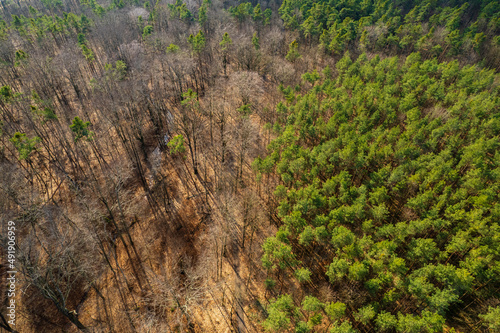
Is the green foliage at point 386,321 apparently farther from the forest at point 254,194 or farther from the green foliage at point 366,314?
the green foliage at point 366,314

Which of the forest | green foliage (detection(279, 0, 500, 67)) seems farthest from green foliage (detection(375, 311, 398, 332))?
green foliage (detection(279, 0, 500, 67))

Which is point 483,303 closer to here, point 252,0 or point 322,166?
point 322,166

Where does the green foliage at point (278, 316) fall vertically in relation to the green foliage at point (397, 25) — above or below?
below

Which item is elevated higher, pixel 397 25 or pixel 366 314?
pixel 397 25

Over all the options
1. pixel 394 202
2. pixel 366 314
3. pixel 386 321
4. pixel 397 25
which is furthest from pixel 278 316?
pixel 397 25

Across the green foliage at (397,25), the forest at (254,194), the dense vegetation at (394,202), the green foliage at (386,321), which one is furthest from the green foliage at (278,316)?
the green foliage at (397,25)

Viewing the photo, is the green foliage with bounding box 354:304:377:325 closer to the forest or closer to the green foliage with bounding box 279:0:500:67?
the forest

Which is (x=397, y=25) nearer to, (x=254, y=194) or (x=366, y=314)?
(x=254, y=194)

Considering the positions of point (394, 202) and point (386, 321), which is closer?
point (386, 321)

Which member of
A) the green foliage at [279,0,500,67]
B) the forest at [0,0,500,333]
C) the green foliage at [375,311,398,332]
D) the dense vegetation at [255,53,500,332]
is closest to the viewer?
the green foliage at [375,311,398,332]
